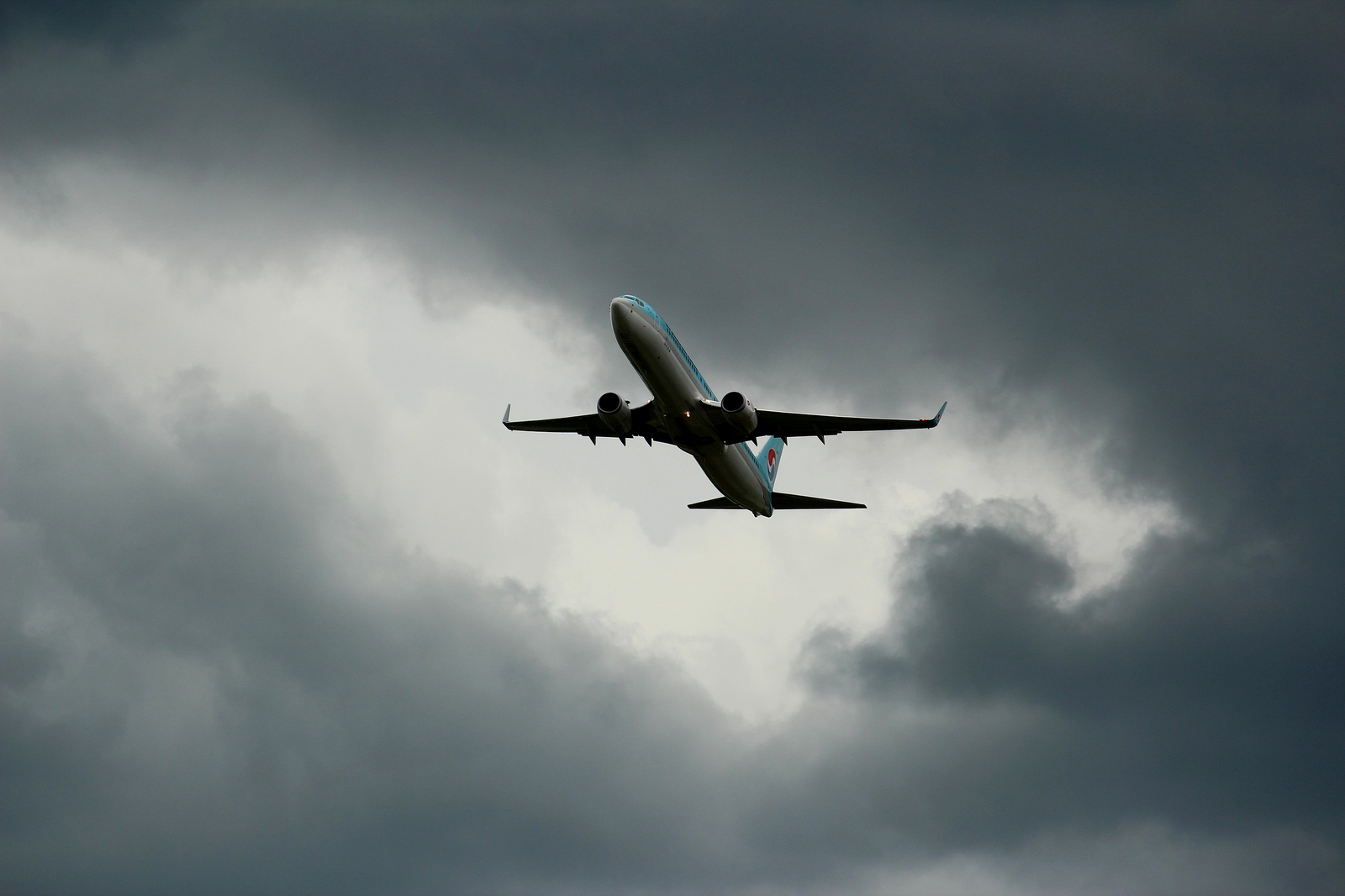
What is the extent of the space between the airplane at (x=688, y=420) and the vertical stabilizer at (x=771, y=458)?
2.31 meters

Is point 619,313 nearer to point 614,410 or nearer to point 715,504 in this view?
point 614,410

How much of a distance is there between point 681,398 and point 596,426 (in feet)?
32.8

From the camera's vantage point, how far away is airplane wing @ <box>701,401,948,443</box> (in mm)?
70562

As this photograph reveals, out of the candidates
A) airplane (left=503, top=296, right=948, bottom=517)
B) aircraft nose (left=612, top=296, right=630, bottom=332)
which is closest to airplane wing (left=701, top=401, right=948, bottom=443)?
airplane (left=503, top=296, right=948, bottom=517)

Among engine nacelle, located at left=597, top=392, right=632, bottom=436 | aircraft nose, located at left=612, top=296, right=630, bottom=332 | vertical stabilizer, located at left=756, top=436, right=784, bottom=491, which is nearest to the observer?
aircraft nose, located at left=612, top=296, right=630, bottom=332

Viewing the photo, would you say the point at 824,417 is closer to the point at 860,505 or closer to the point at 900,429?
the point at 900,429

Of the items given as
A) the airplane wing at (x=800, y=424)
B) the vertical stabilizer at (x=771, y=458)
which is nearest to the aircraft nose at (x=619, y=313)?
the airplane wing at (x=800, y=424)

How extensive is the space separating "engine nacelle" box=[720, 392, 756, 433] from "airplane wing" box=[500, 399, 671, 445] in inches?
207

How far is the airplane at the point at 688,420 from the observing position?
65750 millimetres

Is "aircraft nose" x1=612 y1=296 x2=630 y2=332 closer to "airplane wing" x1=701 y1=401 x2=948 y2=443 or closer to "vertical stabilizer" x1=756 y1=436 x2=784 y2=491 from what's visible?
"airplane wing" x1=701 y1=401 x2=948 y2=443

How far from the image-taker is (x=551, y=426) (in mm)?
79500

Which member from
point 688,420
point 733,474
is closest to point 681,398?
point 688,420

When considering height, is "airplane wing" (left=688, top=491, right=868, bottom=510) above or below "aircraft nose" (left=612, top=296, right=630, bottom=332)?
above

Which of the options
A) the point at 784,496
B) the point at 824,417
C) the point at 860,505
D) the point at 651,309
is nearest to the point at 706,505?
the point at 784,496
